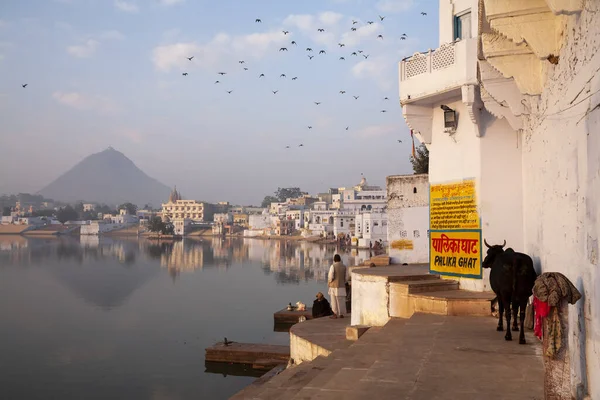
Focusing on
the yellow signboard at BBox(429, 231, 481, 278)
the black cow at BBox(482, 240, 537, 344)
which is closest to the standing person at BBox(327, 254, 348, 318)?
the yellow signboard at BBox(429, 231, 481, 278)

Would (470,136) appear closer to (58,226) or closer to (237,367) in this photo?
(237,367)

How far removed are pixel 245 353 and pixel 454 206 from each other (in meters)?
7.97

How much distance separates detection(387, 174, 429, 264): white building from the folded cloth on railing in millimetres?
10577

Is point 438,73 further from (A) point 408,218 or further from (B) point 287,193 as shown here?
(B) point 287,193

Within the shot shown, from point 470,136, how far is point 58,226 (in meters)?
176

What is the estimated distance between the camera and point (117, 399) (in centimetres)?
1500

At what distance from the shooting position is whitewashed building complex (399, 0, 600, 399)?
359cm

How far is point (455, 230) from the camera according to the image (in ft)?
33.0

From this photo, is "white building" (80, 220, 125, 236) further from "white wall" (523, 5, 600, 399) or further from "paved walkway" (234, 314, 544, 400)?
"white wall" (523, 5, 600, 399)

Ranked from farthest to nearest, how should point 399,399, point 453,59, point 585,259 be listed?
point 453,59 < point 399,399 < point 585,259

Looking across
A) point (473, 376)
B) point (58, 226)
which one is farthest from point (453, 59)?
point (58, 226)

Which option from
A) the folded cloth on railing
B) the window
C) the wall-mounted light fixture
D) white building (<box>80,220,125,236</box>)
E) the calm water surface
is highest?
the window

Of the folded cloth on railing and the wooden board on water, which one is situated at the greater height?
the folded cloth on railing

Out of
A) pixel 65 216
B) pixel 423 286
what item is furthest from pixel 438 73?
pixel 65 216
